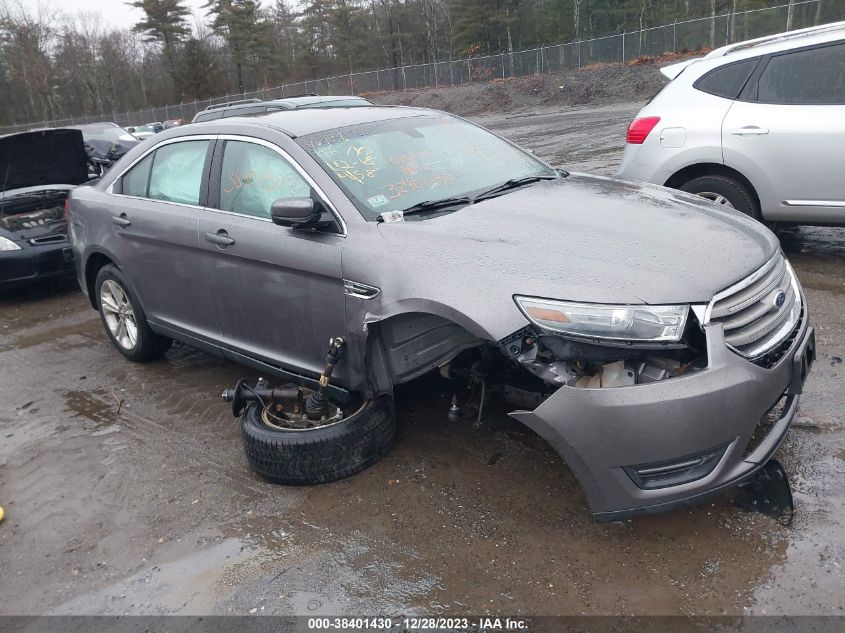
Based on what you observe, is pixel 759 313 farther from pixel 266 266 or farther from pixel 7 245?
pixel 7 245

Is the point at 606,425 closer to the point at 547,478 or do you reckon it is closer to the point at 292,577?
the point at 547,478

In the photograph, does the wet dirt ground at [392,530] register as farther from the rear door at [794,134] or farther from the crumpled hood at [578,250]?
A: the rear door at [794,134]

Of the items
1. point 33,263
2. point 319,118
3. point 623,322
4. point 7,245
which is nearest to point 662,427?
point 623,322

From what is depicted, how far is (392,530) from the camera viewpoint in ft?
10.2

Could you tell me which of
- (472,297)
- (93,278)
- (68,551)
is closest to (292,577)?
(68,551)

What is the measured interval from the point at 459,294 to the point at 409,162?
4.01 ft

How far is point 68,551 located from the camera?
3207 millimetres

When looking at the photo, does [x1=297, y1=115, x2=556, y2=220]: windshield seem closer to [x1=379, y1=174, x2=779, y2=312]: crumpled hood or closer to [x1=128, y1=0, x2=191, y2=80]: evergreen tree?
[x1=379, y1=174, x2=779, y2=312]: crumpled hood

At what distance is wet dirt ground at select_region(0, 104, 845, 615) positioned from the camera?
263cm

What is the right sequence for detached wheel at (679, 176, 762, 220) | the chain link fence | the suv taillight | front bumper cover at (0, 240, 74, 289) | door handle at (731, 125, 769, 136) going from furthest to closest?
the chain link fence, front bumper cover at (0, 240, 74, 289), the suv taillight, detached wheel at (679, 176, 762, 220), door handle at (731, 125, 769, 136)

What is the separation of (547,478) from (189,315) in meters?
2.51

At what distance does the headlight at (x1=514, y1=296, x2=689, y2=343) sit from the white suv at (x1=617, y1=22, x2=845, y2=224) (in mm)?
3586

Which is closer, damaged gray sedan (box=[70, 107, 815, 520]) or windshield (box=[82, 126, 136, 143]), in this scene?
damaged gray sedan (box=[70, 107, 815, 520])

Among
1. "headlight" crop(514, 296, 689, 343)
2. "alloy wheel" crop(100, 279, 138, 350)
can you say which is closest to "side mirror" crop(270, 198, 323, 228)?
"headlight" crop(514, 296, 689, 343)
